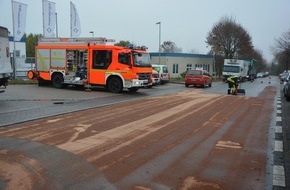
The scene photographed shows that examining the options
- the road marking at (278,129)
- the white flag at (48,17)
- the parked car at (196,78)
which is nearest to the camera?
the road marking at (278,129)

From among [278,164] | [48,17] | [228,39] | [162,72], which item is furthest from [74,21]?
[228,39]

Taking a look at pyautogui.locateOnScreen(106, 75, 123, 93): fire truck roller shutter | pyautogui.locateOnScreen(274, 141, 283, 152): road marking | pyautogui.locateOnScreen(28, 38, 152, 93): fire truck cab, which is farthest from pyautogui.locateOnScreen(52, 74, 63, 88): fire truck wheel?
pyautogui.locateOnScreen(274, 141, 283, 152): road marking

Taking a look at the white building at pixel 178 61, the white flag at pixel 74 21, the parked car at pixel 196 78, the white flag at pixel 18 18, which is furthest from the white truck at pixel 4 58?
the white building at pixel 178 61

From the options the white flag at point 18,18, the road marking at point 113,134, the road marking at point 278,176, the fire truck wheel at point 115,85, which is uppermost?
the white flag at point 18,18

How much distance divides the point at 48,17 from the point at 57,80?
10673 millimetres

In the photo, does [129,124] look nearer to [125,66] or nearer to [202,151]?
[202,151]

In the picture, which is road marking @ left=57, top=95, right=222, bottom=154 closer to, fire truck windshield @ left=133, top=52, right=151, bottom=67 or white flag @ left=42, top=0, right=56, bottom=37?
fire truck windshield @ left=133, top=52, right=151, bottom=67

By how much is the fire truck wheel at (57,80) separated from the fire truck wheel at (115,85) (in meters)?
3.55

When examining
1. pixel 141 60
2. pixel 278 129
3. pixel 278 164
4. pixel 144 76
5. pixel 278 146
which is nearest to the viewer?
pixel 278 164

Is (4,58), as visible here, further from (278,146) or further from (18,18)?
(18,18)

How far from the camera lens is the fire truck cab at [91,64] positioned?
21.5m

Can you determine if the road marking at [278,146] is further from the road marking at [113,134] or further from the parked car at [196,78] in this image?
the parked car at [196,78]

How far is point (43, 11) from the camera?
32.0 meters

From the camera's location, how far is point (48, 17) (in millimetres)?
32375
